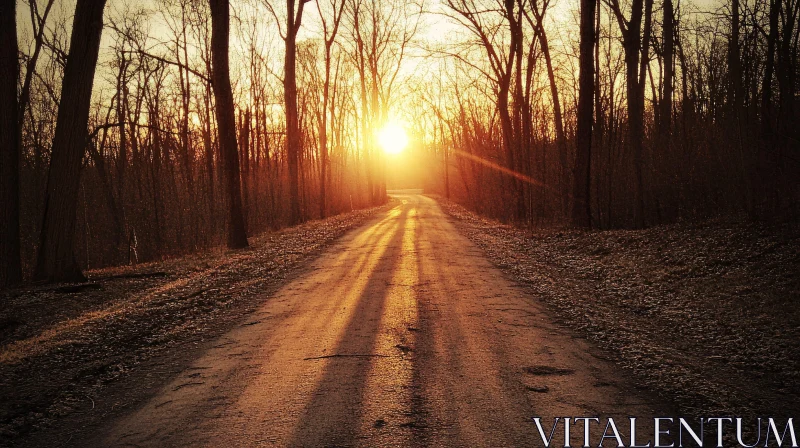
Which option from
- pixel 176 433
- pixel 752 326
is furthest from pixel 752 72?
pixel 176 433

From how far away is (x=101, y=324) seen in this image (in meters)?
6.44

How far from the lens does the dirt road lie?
133 inches

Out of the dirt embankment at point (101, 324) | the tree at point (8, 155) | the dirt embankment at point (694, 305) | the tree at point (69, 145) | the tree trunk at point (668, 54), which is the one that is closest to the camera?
the dirt embankment at point (694, 305)

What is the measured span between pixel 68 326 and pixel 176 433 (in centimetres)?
413

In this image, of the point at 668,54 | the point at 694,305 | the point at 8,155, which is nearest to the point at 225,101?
the point at 8,155

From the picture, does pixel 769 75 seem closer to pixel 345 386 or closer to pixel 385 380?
pixel 385 380

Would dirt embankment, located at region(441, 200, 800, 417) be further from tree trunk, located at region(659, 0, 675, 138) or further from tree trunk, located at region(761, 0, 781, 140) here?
tree trunk, located at region(659, 0, 675, 138)

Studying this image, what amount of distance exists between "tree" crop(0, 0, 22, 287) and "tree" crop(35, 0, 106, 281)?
0.95m

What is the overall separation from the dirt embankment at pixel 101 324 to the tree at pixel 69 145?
0.70 meters

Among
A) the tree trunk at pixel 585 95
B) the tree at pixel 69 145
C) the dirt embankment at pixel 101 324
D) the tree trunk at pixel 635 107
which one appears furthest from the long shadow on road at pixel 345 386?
the tree trunk at pixel 635 107

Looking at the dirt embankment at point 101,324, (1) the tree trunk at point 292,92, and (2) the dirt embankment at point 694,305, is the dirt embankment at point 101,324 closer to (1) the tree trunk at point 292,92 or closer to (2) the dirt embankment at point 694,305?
(2) the dirt embankment at point 694,305

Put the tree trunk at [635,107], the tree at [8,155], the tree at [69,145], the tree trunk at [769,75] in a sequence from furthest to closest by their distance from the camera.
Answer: the tree trunk at [635,107]
the tree at [8,155]
the tree at [69,145]
the tree trunk at [769,75]

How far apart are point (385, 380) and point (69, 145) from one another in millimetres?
8528

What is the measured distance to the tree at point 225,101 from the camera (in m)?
14.0
